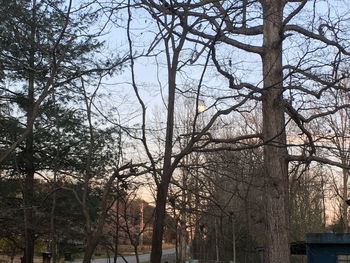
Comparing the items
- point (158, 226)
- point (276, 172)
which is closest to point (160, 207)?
point (158, 226)

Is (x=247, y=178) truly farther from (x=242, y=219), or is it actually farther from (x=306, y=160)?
(x=242, y=219)

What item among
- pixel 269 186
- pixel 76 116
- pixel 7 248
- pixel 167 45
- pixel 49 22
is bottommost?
pixel 7 248

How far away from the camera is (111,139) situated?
1452cm

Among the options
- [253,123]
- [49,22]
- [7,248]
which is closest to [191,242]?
[7,248]

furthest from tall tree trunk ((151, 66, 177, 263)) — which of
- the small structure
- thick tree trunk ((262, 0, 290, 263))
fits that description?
the small structure

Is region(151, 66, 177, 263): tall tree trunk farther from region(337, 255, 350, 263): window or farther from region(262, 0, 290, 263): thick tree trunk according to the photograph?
region(337, 255, 350, 263): window

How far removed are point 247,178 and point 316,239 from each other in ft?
11.2

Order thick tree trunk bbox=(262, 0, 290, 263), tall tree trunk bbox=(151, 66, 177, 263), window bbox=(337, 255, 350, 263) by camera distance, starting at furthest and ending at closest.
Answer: window bbox=(337, 255, 350, 263) < thick tree trunk bbox=(262, 0, 290, 263) < tall tree trunk bbox=(151, 66, 177, 263)

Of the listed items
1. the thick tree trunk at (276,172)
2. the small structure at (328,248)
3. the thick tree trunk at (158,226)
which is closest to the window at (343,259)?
the small structure at (328,248)

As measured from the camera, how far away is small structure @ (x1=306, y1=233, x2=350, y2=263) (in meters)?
16.2

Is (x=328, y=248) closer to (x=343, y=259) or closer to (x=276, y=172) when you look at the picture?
(x=343, y=259)

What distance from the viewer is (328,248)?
16.5 metres

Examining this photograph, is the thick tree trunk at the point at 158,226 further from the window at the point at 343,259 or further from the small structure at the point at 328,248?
the window at the point at 343,259

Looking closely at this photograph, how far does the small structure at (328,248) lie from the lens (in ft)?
53.2
